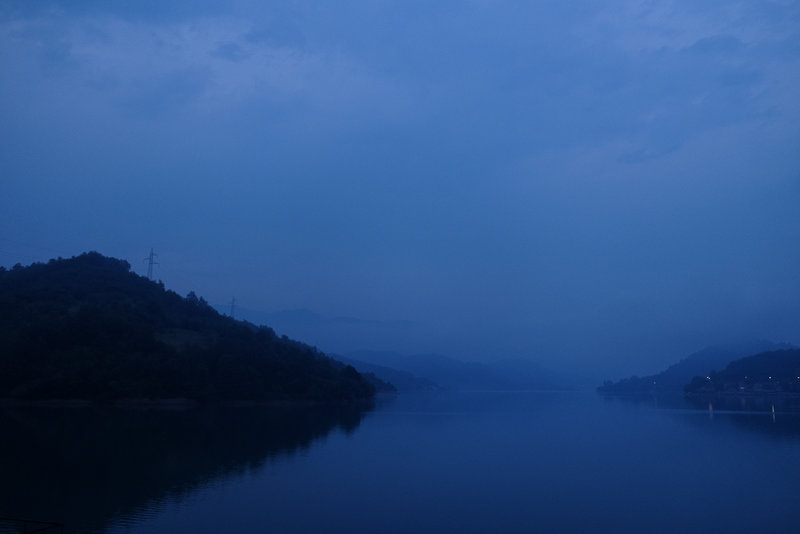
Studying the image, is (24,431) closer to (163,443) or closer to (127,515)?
(163,443)

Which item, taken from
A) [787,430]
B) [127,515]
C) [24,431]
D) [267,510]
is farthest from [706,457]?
[24,431]

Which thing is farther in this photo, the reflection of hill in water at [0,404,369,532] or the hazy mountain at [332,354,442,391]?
the hazy mountain at [332,354,442,391]

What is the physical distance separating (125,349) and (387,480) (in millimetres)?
42140

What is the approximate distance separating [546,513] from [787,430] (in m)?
27.9

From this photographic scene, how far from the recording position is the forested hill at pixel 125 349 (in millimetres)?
48750

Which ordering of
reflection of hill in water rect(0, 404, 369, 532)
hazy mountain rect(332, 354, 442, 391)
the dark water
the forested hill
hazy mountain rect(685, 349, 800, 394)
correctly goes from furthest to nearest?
hazy mountain rect(332, 354, 442, 391) → hazy mountain rect(685, 349, 800, 394) → the forested hill → reflection of hill in water rect(0, 404, 369, 532) → the dark water

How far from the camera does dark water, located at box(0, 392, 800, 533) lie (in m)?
13.1

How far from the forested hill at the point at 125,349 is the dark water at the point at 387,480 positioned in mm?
17538

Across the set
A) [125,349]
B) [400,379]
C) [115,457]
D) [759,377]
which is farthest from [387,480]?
[400,379]

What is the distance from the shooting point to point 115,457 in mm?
20422

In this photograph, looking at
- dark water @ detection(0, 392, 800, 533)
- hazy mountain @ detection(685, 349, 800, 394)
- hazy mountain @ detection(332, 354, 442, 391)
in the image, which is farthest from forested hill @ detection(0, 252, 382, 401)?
hazy mountain @ detection(332, 354, 442, 391)

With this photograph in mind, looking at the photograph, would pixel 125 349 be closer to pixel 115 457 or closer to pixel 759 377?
pixel 115 457

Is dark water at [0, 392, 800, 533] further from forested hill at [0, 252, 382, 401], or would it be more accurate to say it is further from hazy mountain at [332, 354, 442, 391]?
hazy mountain at [332, 354, 442, 391]

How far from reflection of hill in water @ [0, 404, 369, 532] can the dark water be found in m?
0.06
